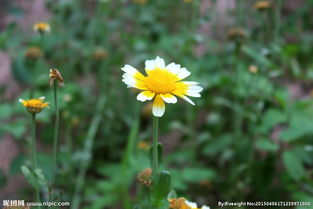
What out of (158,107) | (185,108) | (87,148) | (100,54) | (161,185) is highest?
(100,54)

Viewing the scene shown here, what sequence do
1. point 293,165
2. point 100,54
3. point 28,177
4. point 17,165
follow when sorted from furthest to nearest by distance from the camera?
point 100,54
point 17,165
point 293,165
point 28,177

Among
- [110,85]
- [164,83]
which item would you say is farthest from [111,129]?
[164,83]

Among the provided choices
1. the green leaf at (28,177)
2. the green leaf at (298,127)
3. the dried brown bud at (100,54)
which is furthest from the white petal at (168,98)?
the dried brown bud at (100,54)

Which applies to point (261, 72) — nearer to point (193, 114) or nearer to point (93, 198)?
point (193, 114)

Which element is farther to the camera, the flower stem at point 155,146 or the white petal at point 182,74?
the white petal at point 182,74

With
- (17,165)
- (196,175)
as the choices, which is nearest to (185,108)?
(196,175)

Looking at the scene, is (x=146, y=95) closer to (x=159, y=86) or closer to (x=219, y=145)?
(x=159, y=86)

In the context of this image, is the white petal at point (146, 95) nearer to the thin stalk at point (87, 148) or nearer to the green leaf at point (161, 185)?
the green leaf at point (161, 185)
